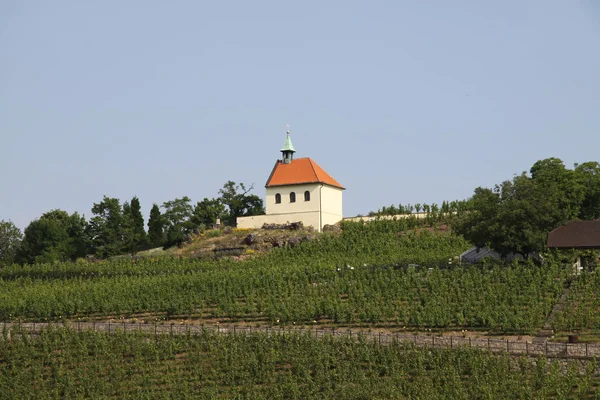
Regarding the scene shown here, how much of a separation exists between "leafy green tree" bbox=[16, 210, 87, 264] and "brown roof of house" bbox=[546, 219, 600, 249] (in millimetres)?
43544

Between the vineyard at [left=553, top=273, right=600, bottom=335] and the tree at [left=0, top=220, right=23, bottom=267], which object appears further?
the tree at [left=0, top=220, right=23, bottom=267]

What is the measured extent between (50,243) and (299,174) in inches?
890

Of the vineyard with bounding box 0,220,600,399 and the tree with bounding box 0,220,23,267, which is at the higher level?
the tree with bounding box 0,220,23,267

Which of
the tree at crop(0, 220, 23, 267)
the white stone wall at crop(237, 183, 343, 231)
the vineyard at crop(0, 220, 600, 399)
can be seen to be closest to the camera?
the vineyard at crop(0, 220, 600, 399)

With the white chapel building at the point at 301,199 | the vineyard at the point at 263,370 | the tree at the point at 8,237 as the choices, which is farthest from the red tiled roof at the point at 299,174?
the tree at the point at 8,237

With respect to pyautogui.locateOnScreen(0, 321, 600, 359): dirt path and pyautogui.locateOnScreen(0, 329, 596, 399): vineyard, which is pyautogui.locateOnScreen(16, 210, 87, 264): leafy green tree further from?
pyautogui.locateOnScreen(0, 329, 596, 399): vineyard

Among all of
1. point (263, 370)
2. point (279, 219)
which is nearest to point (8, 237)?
point (279, 219)

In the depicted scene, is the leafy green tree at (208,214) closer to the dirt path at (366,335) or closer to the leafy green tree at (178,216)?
the leafy green tree at (178,216)

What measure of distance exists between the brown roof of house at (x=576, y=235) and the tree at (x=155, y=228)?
3949cm

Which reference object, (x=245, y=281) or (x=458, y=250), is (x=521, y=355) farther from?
(x=458, y=250)

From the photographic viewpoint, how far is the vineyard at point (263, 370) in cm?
3322

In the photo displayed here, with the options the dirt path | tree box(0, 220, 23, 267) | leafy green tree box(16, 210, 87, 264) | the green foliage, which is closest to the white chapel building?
leafy green tree box(16, 210, 87, 264)

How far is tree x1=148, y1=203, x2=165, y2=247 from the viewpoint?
79688 millimetres

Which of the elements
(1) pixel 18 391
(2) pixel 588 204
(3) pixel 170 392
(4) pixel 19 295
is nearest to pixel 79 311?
(4) pixel 19 295
